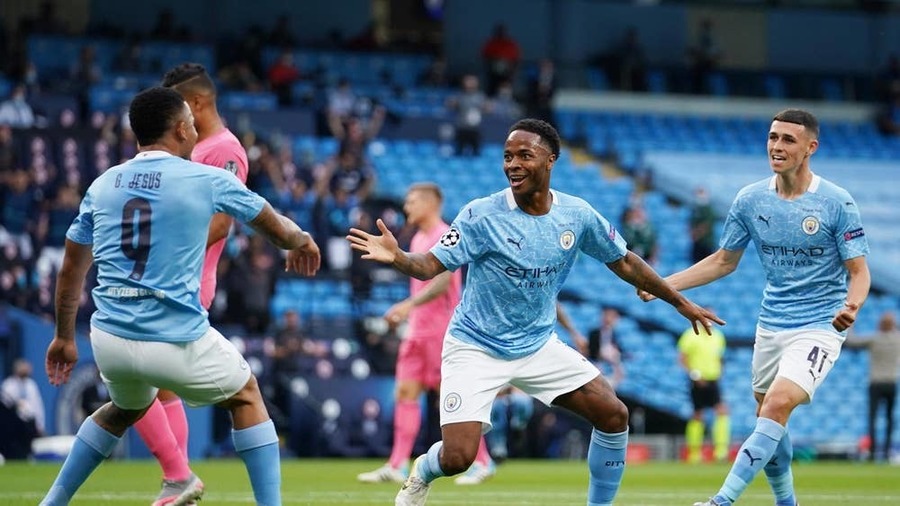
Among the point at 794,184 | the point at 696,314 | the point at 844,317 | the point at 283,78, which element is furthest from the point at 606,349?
the point at 696,314

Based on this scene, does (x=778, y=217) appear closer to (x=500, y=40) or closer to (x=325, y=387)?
(x=325, y=387)

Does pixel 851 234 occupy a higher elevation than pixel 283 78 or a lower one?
lower

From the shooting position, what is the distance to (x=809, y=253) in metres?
9.56

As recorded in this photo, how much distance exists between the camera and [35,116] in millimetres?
25609

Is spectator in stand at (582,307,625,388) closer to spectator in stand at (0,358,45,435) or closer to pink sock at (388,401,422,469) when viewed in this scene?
spectator in stand at (0,358,45,435)

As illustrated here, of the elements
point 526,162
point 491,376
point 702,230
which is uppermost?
point 526,162

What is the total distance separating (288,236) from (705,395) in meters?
15.9

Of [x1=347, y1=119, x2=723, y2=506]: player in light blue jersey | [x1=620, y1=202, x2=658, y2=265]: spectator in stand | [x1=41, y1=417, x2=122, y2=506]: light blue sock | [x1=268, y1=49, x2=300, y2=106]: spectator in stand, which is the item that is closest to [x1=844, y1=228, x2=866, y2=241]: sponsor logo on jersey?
[x1=347, y1=119, x2=723, y2=506]: player in light blue jersey

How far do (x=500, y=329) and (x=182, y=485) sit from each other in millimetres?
2187

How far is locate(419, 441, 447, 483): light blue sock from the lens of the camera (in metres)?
8.26

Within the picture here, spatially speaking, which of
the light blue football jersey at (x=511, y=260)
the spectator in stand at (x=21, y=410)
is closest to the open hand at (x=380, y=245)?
the light blue football jersey at (x=511, y=260)

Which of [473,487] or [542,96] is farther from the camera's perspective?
[542,96]

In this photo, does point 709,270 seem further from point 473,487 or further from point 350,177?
point 350,177

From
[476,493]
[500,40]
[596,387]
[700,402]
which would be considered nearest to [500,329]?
[596,387]
